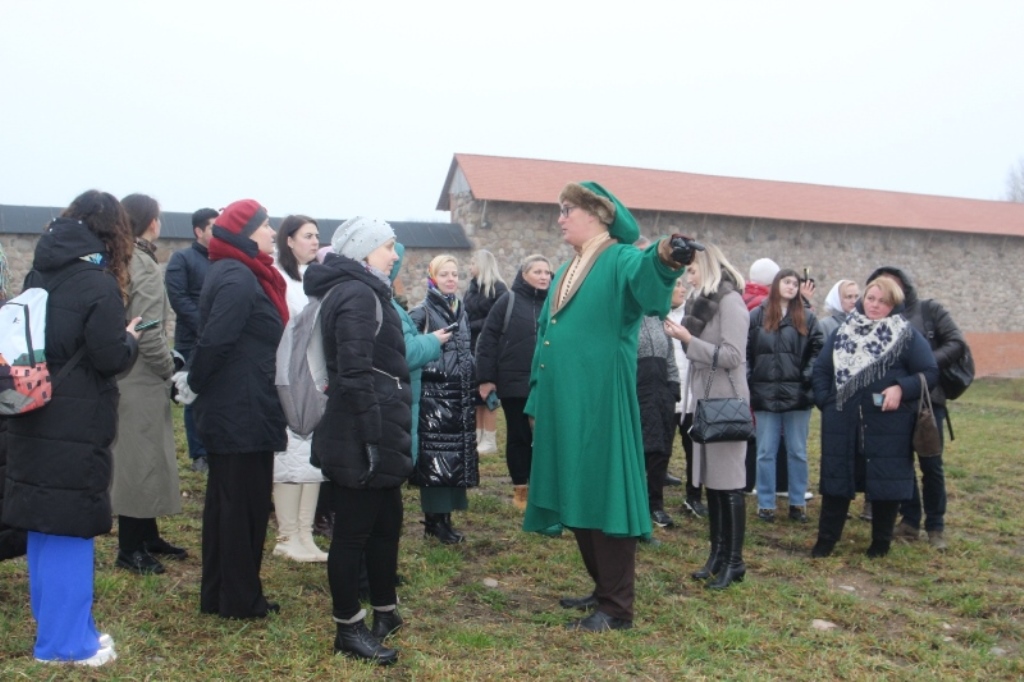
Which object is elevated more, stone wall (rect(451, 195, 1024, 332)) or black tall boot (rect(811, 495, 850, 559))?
stone wall (rect(451, 195, 1024, 332))

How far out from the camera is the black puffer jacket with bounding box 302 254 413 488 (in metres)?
3.29

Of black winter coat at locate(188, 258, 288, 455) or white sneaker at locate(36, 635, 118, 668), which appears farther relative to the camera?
black winter coat at locate(188, 258, 288, 455)

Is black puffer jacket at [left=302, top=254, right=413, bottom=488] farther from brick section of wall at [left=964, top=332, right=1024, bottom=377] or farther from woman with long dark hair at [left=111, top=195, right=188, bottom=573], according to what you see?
brick section of wall at [left=964, top=332, right=1024, bottom=377]

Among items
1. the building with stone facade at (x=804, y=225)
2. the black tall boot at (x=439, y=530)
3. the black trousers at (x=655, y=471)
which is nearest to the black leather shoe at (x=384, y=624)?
the black tall boot at (x=439, y=530)

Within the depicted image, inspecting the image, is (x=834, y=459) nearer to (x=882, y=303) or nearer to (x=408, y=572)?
(x=882, y=303)

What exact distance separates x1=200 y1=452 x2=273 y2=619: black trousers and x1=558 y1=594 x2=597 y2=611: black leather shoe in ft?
4.58

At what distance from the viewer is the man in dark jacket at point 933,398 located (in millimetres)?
5797

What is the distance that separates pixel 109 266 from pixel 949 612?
13.8 ft

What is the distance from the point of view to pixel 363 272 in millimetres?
3500

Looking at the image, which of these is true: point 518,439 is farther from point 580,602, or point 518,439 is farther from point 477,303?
point 580,602

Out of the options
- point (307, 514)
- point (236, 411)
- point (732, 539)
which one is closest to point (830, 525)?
point (732, 539)

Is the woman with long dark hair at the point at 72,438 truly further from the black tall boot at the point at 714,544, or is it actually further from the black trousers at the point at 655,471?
the black trousers at the point at 655,471

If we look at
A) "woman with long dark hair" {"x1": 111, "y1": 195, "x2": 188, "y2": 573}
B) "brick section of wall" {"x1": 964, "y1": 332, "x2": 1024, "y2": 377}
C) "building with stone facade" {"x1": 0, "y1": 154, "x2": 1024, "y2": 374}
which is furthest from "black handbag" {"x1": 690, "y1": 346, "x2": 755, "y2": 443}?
"brick section of wall" {"x1": 964, "y1": 332, "x2": 1024, "y2": 377}

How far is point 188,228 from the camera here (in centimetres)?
1595
